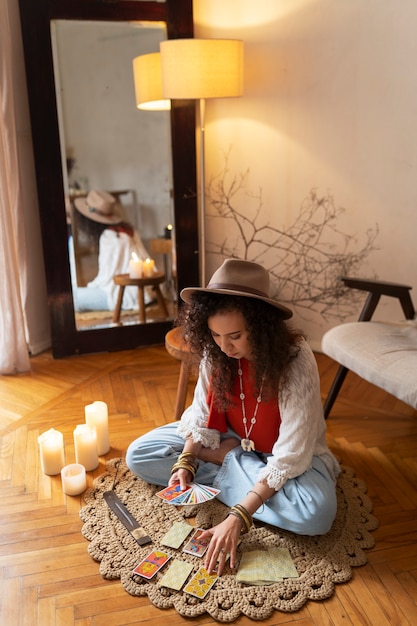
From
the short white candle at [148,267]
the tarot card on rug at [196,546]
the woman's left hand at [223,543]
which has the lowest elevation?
the tarot card on rug at [196,546]

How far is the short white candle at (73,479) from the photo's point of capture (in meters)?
2.15

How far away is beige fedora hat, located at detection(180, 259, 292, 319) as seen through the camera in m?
1.75

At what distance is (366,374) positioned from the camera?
231 cm

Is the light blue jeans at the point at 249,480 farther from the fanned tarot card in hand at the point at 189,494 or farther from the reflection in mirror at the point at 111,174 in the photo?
the reflection in mirror at the point at 111,174

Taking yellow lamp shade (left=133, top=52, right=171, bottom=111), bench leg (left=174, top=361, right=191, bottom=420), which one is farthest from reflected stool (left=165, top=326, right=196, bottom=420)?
yellow lamp shade (left=133, top=52, right=171, bottom=111)

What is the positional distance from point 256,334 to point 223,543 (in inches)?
24.0

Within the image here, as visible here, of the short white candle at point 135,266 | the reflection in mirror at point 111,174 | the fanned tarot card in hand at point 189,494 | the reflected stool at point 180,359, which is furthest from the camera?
the short white candle at point 135,266

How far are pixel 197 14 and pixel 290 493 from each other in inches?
104

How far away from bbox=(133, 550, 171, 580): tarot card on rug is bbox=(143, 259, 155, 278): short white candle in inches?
75.4

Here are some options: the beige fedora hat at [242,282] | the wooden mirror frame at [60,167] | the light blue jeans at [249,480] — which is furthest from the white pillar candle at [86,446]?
the wooden mirror frame at [60,167]

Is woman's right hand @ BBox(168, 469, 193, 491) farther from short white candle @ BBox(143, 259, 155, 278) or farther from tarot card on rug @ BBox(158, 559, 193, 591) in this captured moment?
short white candle @ BBox(143, 259, 155, 278)

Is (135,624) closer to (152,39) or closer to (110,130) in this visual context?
(110,130)

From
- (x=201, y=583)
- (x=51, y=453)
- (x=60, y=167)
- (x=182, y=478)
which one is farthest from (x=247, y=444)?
(x=60, y=167)

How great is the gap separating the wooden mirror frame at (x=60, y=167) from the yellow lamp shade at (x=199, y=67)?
337 millimetres
